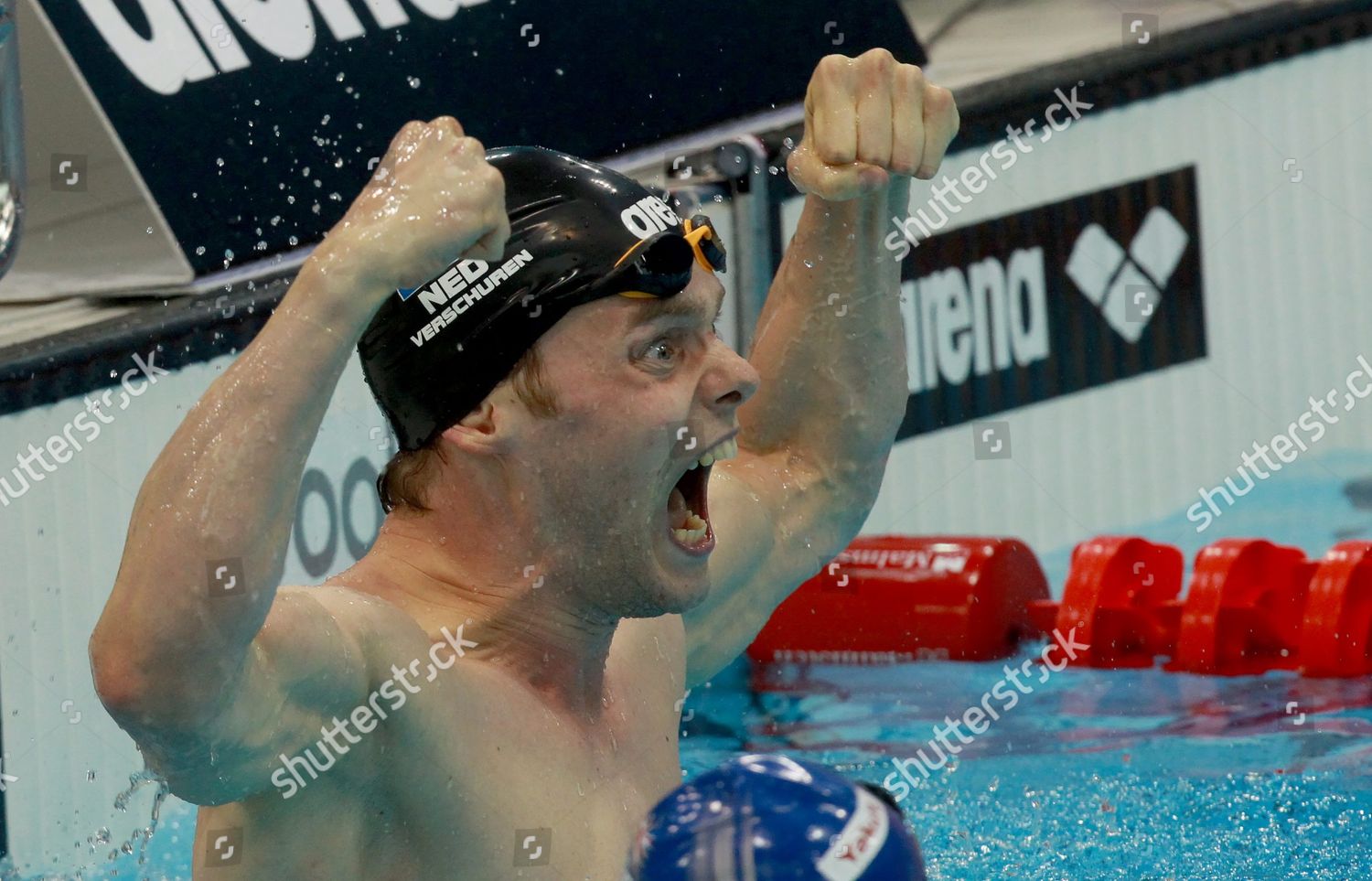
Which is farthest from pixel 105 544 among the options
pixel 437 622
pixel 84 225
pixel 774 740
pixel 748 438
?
pixel 437 622

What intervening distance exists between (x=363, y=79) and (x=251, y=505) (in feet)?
12.8

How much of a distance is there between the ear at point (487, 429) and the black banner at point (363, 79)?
10.4 feet

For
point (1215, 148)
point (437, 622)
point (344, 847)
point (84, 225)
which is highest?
point (84, 225)

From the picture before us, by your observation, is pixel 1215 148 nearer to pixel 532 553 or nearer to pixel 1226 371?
pixel 1226 371

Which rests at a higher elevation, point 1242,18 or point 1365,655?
point 1242,18

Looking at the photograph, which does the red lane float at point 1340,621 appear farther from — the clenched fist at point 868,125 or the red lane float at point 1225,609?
the clenched fist at point 868,125

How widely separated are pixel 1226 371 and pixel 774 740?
2239 mm

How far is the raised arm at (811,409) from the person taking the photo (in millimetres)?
2248

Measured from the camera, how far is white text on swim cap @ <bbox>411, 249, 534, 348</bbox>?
185 centimetres

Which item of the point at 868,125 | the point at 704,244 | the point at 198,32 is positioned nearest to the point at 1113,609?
the point at 198,32

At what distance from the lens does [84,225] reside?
4746 millimetres

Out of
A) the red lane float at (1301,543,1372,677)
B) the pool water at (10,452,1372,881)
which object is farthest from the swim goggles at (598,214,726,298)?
the red lane float at (1301,543,1372,677)

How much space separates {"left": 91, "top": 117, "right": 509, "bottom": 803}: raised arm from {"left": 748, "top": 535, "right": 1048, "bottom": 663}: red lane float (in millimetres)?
3680

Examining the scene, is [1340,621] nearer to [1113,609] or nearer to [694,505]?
[1113,609]
